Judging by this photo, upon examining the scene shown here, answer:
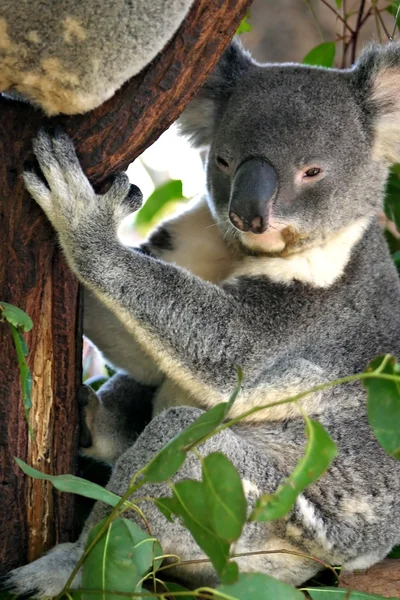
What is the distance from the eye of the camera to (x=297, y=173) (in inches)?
95.9

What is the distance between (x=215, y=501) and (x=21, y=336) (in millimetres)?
782

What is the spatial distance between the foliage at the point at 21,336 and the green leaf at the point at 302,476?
773 mm

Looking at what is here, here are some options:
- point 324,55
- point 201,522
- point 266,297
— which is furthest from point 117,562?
point 324,55

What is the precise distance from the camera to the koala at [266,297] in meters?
2.19

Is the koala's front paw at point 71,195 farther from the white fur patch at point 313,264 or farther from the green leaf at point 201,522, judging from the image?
the green leaf at point 201,522

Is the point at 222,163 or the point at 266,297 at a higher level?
the point at 222,163

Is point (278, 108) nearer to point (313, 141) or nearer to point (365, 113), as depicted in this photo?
point (313, 141)

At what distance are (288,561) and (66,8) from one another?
175 centimetres

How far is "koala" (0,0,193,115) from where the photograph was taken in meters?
1.72

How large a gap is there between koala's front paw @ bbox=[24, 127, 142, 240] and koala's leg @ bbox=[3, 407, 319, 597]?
604 mm

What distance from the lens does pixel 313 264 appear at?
2557 mm

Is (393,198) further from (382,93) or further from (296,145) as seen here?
(296,145)

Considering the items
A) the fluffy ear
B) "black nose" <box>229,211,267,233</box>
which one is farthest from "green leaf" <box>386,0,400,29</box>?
"black nose" <box>229,211,267,233</box>

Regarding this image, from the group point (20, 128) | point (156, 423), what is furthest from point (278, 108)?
point (156, 423)
